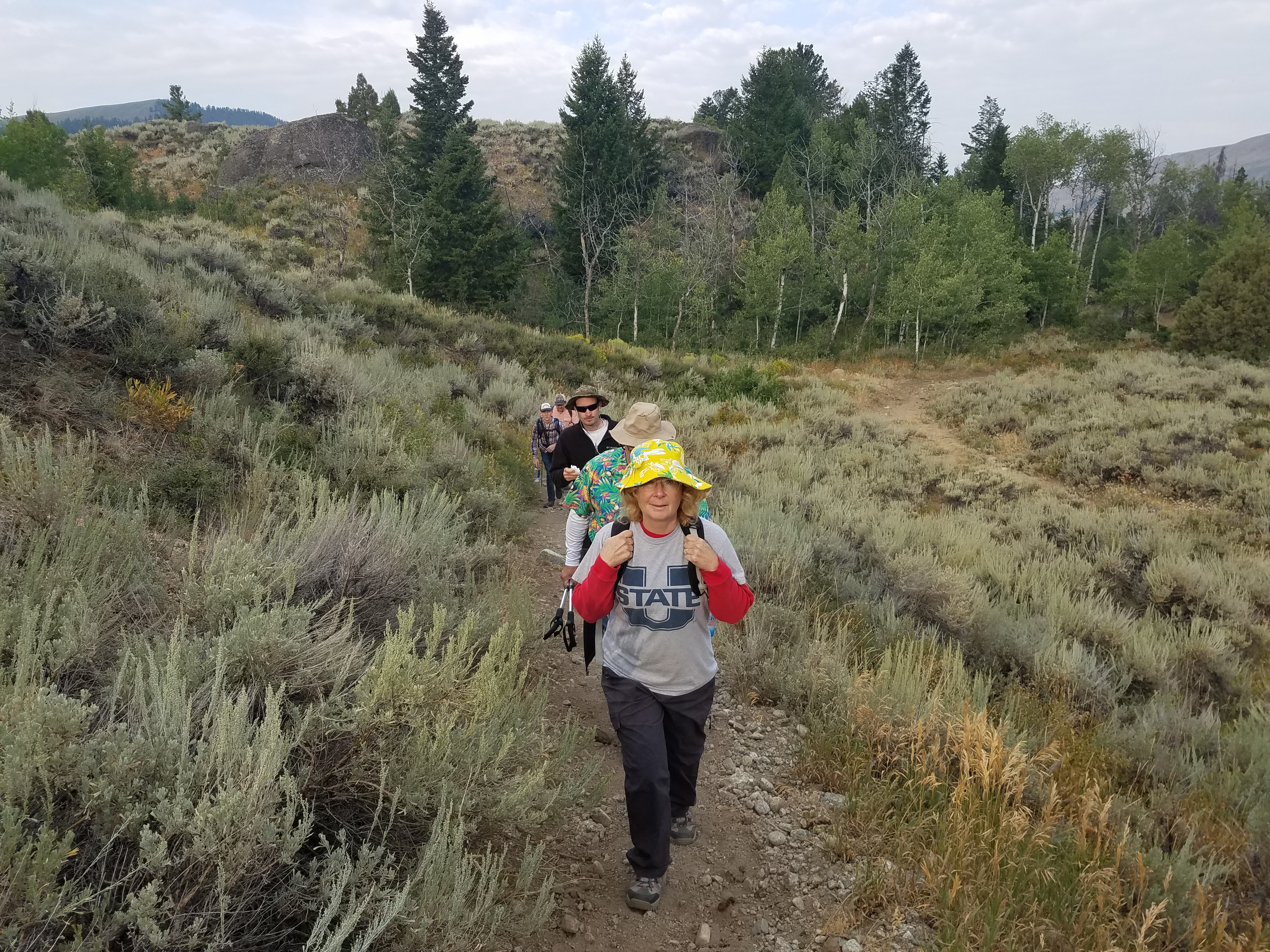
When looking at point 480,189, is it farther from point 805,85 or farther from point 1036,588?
point 805,85

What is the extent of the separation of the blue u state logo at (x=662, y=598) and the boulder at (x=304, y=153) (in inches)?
1852

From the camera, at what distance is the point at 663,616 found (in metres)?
2.82

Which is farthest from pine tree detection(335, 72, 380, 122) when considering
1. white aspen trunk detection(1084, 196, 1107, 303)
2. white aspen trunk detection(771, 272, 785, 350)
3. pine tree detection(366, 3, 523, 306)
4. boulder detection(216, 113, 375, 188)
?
white aspen trunk detection(1084, 196, 1107, 303)

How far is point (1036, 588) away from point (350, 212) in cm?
4426

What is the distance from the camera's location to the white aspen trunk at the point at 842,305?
108ft

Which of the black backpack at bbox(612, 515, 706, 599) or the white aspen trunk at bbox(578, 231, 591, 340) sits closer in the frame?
the black backpack at bbox(612, 515, 706, 599)

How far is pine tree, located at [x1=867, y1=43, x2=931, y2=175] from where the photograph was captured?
48.1 metres

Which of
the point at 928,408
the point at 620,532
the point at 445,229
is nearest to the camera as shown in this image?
the point at 620,532

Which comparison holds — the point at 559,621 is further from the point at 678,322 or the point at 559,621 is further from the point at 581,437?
the point at 678,322

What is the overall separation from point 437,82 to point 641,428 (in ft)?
151

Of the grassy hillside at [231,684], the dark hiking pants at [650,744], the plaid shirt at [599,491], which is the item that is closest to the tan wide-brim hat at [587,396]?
the grassy hillside at [231,684]

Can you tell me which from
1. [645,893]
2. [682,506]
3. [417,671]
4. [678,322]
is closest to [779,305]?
[678,322]

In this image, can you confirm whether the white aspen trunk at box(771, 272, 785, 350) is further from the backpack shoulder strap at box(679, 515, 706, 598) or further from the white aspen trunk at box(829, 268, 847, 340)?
the backpack shoulder strap at box(679, 515, 706, 598)

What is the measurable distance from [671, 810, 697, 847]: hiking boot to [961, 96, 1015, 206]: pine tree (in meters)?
43.6
